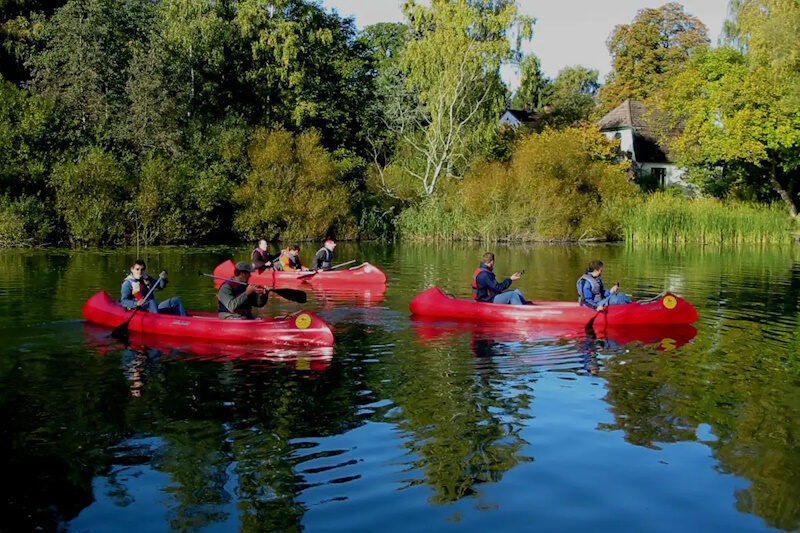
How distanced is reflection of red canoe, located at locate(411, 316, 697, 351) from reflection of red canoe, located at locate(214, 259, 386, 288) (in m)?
5.85

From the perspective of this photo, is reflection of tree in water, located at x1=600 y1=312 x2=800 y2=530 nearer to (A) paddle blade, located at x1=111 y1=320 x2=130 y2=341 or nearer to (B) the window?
(A) paddle blade, located at x1=111 y1=320 x2=130 y2=341

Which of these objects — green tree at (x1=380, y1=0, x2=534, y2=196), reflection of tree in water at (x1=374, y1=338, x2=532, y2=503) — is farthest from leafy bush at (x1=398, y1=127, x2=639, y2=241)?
reflection of tree in water at (x1=374, y1=338, x2=532, y2=503)

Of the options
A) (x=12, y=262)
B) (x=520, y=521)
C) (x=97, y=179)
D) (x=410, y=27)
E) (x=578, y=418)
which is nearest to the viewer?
(x=520, y=521)

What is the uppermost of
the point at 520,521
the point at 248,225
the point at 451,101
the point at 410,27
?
the point at 410,27

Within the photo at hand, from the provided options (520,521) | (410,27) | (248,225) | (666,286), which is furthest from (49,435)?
(410,27)

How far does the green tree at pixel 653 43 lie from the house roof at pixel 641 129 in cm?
412

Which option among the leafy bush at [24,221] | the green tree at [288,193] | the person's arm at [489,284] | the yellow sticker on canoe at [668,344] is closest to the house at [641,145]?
the green tree at [288,193]

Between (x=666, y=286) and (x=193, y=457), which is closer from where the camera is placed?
(x=193, y=457)

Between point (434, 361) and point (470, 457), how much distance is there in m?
4.14

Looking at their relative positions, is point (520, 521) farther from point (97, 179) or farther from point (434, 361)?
point (97, 179)

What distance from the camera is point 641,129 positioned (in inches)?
2074

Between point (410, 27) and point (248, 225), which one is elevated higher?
point (410, 27)

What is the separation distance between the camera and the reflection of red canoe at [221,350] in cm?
1188

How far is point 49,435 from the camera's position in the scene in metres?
8.29
